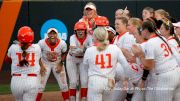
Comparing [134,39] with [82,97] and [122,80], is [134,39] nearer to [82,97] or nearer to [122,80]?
[122,80]

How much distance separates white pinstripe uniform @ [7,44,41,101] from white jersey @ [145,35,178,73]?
2080 millimetres

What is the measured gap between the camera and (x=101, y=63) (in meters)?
8.29

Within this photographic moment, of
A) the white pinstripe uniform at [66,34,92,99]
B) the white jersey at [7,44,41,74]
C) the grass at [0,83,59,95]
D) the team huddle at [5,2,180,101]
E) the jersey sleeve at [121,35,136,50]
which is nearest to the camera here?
the team huddle at [5,2,180,101]

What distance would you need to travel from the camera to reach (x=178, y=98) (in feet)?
26.8

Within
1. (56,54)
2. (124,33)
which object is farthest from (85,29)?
(124,33)

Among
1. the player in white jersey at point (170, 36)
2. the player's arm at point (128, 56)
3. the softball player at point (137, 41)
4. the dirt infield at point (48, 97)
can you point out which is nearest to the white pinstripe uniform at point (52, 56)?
the dirt infield at point (48, 97)

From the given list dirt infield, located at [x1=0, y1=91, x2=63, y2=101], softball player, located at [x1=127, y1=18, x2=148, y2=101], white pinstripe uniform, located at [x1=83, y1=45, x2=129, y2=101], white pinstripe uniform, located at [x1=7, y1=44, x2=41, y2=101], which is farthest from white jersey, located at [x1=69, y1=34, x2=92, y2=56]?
white pinstripe uniform, located at [x1=83, y1=45, x2=129, y2=101]

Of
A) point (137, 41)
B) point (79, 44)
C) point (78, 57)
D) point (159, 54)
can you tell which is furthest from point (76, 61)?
point (159, 54)

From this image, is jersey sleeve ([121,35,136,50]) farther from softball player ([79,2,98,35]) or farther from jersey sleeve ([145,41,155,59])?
softball player ([79,2,98,35])

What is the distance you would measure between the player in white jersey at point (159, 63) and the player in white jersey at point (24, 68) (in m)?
1.92

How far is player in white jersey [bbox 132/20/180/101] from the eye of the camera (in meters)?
7.76

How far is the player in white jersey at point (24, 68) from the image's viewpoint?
8.77m

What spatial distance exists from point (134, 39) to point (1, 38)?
18.9 feet

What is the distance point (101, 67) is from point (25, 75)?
135 centimetres
